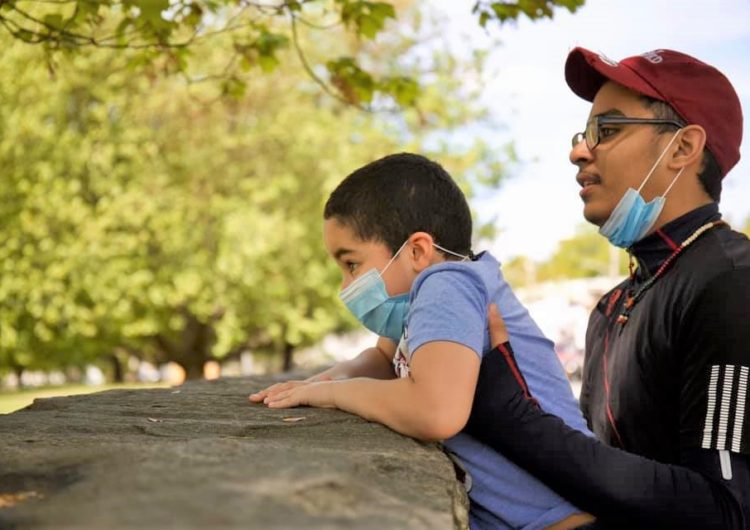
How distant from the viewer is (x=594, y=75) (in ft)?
10.8

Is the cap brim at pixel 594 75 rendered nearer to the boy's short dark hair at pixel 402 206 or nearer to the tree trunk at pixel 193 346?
the boy's short dark hair at pixel 402 206

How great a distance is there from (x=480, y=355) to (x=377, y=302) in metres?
0.69

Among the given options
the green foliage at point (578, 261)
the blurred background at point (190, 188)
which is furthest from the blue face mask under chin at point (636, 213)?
the green foliage at point (578, 261)

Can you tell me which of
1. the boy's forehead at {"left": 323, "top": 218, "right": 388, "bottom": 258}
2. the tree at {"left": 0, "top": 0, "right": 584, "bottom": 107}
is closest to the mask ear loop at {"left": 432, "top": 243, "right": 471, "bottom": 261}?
the boy's forehead at {"left": 323, "top": 218, "right": 388, "bottom": 258}

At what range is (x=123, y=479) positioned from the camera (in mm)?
1424

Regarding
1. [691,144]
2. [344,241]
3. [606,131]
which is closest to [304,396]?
[344,241]

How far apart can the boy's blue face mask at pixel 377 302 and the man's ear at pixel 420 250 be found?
23 mm

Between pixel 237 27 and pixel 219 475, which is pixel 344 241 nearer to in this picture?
pixel 219 475

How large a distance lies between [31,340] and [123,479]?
74.1 ft

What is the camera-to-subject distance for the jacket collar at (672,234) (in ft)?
9.93

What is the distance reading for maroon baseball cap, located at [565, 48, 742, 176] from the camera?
10.1 feet

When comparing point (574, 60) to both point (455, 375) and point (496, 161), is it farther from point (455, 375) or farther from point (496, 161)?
point (496, 161)

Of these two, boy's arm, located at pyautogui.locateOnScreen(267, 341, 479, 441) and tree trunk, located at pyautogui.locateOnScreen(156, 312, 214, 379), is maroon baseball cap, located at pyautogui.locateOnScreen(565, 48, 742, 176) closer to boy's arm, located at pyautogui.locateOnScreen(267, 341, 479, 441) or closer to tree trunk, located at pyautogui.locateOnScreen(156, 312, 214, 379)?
boy's arm, located at pyautogui.locateOnScreen(267, 341, 479, 441)

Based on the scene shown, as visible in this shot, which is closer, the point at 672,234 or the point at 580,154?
the point at 672,234
